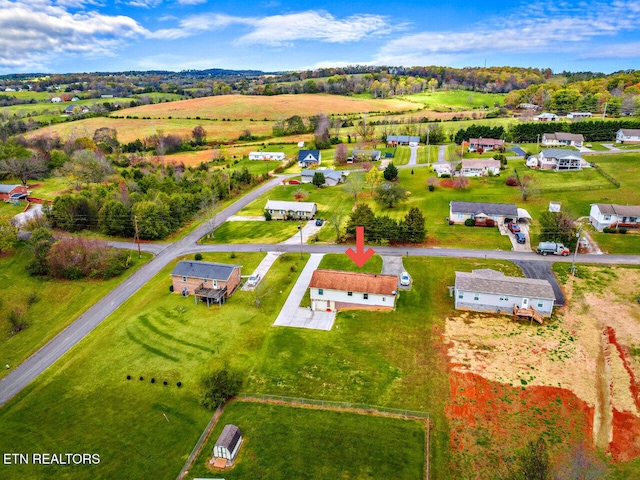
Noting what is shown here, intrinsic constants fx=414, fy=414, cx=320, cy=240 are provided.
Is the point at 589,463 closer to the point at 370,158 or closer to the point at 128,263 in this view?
the point at 128,263

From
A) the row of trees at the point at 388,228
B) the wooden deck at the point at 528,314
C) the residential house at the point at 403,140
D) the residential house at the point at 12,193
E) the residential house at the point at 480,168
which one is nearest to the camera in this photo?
the wooden deck at the point at 528,314

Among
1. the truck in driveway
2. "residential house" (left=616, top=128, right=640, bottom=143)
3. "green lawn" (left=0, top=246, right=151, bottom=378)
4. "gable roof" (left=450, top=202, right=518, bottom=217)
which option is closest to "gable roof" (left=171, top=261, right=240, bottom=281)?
"green lawn" (left=0, top=246, right=151, bottom=378)

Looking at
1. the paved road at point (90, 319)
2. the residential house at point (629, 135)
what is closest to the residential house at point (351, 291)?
the paved road at point (90, 319)

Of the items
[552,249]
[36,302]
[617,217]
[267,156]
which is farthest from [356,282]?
[267,156]

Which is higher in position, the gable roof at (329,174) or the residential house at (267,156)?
the residential house at (267,156)

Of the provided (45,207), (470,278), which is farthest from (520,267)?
(45,207)

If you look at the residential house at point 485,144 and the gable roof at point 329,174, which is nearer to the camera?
the gable roof at point 329,174

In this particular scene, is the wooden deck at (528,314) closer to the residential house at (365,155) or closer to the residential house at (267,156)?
the residential house at (365,155)
